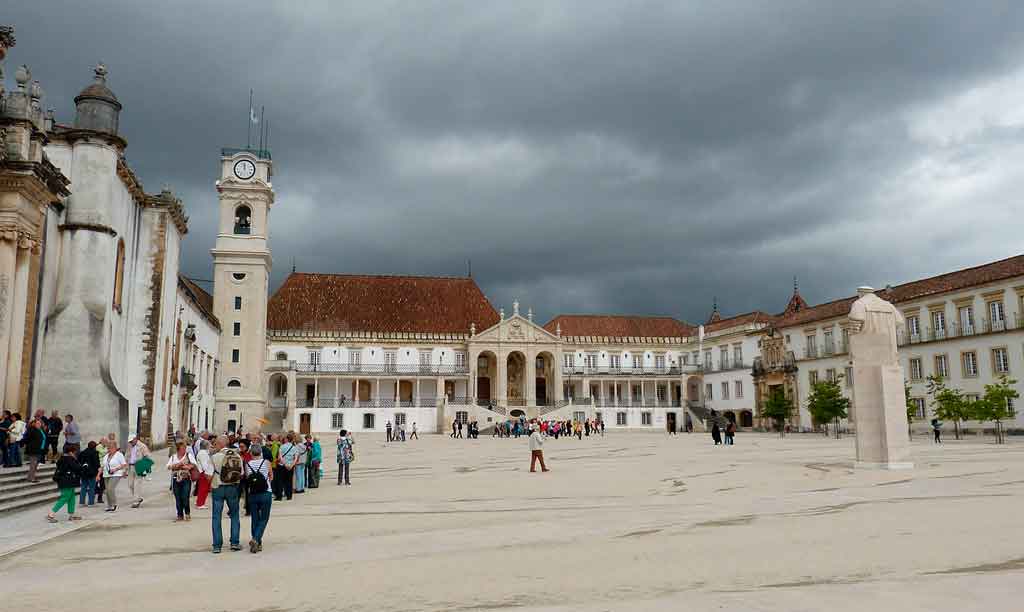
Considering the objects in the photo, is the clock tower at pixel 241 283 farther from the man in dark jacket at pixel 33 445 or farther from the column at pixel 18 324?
the man in dark jacket at pixel 33 445

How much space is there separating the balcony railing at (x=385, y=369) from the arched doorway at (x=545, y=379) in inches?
304

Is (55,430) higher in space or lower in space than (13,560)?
higher

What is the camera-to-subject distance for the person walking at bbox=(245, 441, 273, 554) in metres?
8.34

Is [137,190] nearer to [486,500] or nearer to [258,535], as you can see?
[486,500]

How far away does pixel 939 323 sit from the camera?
42344 mm

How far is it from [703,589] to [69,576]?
6.09 meters

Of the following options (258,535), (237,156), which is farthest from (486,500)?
(237,156)

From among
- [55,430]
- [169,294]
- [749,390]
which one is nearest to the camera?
[55,430]

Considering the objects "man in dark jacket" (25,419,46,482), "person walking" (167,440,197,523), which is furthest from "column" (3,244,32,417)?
"person walking" (167,440,197,523)

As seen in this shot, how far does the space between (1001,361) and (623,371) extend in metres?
Result: 33.0

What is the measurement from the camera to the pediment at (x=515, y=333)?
6253 cm

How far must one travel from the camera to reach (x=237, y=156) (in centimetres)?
4859

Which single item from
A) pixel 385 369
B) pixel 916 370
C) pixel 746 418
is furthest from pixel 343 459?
pixel 746 418

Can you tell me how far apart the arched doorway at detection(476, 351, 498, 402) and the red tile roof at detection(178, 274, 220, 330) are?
2267 cm
